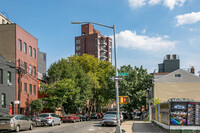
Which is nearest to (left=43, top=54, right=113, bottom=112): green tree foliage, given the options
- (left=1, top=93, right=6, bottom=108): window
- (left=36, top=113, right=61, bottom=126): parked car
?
(left=1, top=93, right=6, bottom=108): window

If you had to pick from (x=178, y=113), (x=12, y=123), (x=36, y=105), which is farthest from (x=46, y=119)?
(x=178, y=113)

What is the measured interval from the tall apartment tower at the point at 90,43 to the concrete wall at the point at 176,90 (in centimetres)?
6752

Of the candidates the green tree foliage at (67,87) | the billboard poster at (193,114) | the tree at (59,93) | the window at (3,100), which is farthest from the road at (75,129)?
the green tree foliage at (67,87)

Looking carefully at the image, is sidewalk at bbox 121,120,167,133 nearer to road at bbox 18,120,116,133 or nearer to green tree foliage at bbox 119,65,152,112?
road at bbox 18,120,116,133

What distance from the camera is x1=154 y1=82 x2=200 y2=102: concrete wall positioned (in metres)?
41.8

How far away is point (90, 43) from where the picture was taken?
11025 centimetres

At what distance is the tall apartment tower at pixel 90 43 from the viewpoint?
358 ft

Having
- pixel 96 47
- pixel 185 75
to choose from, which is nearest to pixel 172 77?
pixel 185 75

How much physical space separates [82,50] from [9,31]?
74.1 m

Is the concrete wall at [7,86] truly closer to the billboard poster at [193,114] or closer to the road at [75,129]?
the road at [75,129]

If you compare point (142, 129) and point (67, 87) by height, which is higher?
point (67, 87)

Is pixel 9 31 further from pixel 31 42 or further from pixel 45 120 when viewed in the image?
pixel 45 120

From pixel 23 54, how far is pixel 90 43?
7218 centimetres

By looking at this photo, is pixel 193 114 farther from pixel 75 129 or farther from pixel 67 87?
pixel 67 87
